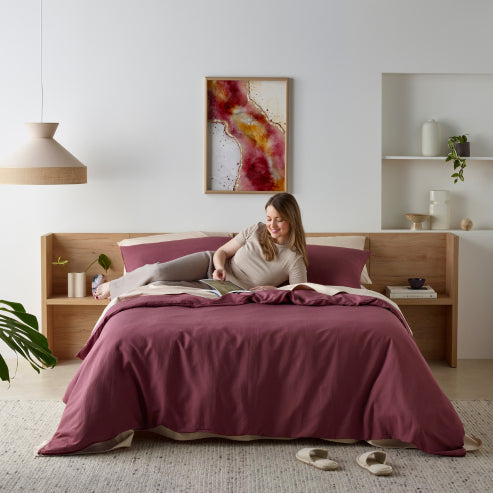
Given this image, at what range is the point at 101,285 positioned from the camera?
4.88 m

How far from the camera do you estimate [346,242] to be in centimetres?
509

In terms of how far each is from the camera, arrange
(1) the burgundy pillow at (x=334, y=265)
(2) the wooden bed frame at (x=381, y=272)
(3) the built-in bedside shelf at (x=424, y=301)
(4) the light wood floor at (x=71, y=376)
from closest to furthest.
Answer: (4) the light wood floor at (x=71, y=376) < (1) the burgundy pillow at (x=334, y=265) < (3) the built-in bedside shelf at (x=424, y=301) < (2) the wooden bed frame at (x=381, y=272)

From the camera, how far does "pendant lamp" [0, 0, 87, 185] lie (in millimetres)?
4734

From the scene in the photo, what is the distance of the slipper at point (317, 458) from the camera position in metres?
3.39

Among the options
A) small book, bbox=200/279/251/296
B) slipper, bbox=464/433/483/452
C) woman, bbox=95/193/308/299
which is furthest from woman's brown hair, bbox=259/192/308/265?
slipper, bbox=464/433/483/452

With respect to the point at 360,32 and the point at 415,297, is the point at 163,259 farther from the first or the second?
the point at 360,32

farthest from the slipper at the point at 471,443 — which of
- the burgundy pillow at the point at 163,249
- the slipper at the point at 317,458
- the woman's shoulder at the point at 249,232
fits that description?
the burgundy pillow at the point at 163,249

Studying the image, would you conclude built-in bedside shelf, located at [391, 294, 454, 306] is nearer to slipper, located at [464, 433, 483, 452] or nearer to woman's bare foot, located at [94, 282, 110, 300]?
slipper, located at [464, 433, 483, 452]

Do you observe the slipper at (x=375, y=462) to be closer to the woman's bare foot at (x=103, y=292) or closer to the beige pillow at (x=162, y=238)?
the woman's bare foot at (x=103, y=292)

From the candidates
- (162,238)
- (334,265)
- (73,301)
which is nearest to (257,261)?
(334,265)

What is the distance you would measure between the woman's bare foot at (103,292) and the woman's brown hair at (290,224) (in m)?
0.95

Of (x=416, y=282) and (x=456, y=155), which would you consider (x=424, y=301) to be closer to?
(x=416, y=282)

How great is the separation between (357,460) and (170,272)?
1646 millimetres

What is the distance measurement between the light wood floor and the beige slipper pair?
1124 mm
